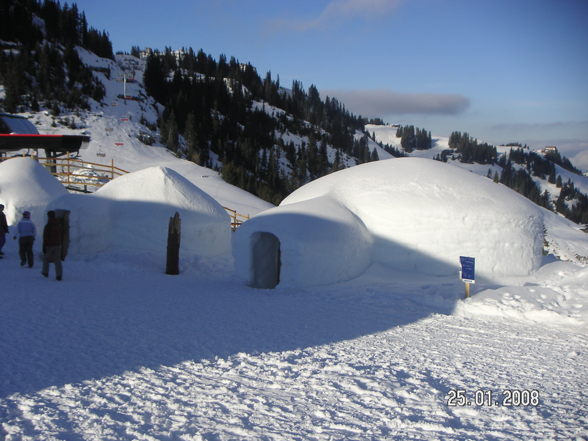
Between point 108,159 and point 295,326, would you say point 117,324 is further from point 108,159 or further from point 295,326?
point 108,159

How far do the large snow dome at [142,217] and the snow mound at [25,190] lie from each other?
1.96 m

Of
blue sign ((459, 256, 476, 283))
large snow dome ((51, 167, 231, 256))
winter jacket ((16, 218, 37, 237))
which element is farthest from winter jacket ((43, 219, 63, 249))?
blue sign ((459, 256, 476, 283))

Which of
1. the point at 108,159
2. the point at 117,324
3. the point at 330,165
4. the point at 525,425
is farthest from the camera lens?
the point at 330,165

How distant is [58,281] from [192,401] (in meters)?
6.69

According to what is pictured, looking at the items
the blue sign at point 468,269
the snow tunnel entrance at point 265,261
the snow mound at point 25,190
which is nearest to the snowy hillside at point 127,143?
the snow mound at point 25,190

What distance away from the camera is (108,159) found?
3253 cm

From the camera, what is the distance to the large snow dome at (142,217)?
42.8ft

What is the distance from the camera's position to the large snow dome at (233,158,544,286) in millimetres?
10383

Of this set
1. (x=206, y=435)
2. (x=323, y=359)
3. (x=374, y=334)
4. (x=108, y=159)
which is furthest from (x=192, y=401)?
(x=108, y=159)

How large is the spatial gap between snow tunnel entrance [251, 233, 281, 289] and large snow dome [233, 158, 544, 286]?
0.32 ft

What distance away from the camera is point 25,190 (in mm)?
14578

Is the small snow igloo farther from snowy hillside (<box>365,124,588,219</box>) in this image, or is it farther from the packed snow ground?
snowy hillside (<box>365,124,588,219</box>)

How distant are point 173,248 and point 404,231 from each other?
6.13 meters

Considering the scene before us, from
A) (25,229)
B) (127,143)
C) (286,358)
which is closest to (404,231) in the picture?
(286,358)
